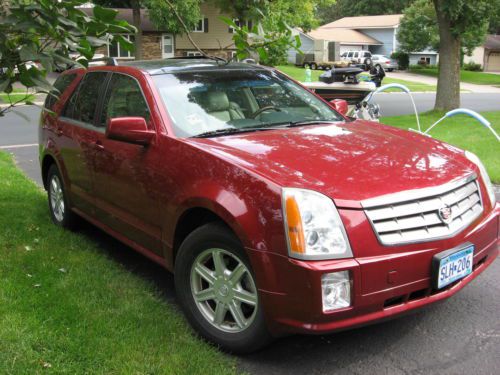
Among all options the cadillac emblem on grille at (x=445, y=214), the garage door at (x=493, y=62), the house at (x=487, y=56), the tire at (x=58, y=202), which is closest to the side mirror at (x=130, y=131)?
the tire at (x=58, y=202)

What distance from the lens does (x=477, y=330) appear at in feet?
11.6

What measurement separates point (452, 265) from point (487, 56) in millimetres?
66500

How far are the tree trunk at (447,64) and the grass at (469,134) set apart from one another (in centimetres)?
56

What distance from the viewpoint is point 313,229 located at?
2.80 meters

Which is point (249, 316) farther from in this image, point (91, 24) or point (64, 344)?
point (91, 24)

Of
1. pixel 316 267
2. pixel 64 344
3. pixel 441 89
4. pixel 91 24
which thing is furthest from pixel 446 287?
pixel 441 89

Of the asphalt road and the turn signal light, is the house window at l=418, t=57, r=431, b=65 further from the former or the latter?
the turn signal light

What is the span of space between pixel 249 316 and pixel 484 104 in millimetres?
24042

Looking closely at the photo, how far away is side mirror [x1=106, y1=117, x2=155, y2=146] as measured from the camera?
3746mm

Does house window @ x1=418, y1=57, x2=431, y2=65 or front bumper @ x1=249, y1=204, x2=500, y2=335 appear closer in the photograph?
front bumper @ x1=249, y1=204, x2=500, y2=335

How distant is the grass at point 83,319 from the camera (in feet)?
9.96

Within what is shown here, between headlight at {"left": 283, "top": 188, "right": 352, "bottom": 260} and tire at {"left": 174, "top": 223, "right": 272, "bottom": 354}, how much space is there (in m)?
0.39

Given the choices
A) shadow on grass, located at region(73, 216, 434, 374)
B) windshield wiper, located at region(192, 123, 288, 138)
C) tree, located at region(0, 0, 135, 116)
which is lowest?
shadow on grass, located at region(73, 216, 434, 374)

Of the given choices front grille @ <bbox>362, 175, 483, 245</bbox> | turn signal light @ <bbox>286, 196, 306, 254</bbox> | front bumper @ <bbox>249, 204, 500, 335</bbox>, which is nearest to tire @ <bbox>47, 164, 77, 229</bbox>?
front bumper @ <bbox>249, 204, 500, 335</bbox>
